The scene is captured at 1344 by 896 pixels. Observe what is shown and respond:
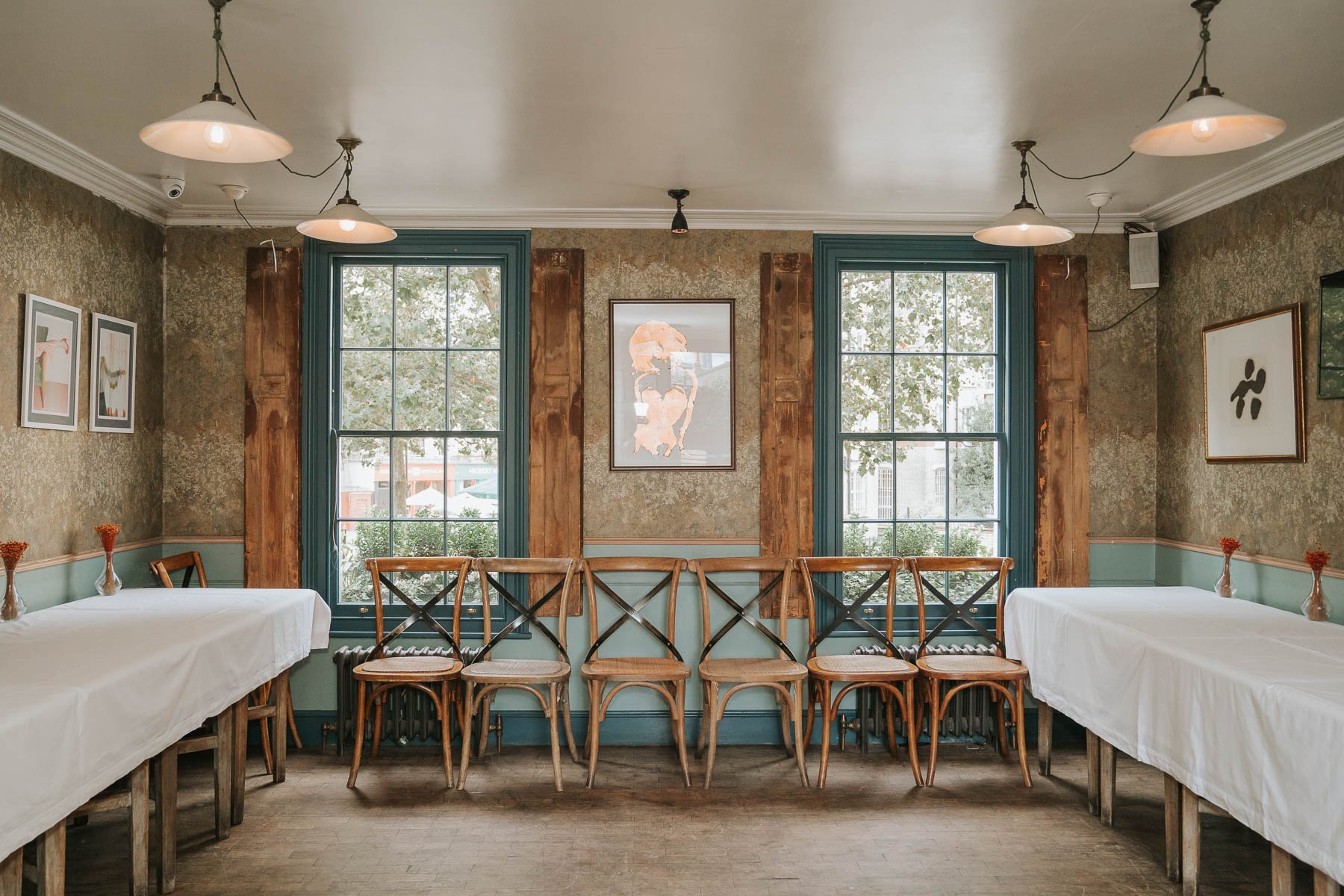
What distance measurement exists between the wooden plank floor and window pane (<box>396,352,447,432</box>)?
5.91 ft

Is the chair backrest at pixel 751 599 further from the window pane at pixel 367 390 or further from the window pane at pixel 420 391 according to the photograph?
the window pane at pixel 367 390

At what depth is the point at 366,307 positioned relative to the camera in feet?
16.7

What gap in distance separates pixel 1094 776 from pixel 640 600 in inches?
90.3

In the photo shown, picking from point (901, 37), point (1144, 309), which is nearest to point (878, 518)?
point (1144, 309)

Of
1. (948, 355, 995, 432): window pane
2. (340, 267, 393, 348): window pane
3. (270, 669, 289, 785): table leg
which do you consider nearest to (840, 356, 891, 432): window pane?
(948, 355, 995, 432): window pane

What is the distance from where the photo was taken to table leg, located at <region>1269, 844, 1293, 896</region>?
261 cm

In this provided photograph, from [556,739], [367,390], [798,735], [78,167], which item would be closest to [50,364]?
[78,167]

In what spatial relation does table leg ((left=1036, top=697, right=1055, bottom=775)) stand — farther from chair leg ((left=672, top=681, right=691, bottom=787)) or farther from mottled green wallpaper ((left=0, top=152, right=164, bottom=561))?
mottled green wallpaper ((left=0, top=152, right=164, bottom=561))

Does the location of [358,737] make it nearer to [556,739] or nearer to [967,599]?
[556,739]

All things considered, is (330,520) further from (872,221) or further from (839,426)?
(872,221)

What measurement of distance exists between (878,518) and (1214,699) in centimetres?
242

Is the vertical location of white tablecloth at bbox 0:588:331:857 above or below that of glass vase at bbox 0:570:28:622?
below

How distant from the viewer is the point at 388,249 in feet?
16.4

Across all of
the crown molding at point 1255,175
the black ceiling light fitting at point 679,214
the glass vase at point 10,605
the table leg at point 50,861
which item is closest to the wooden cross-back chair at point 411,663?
the glass vase at point 10,605
